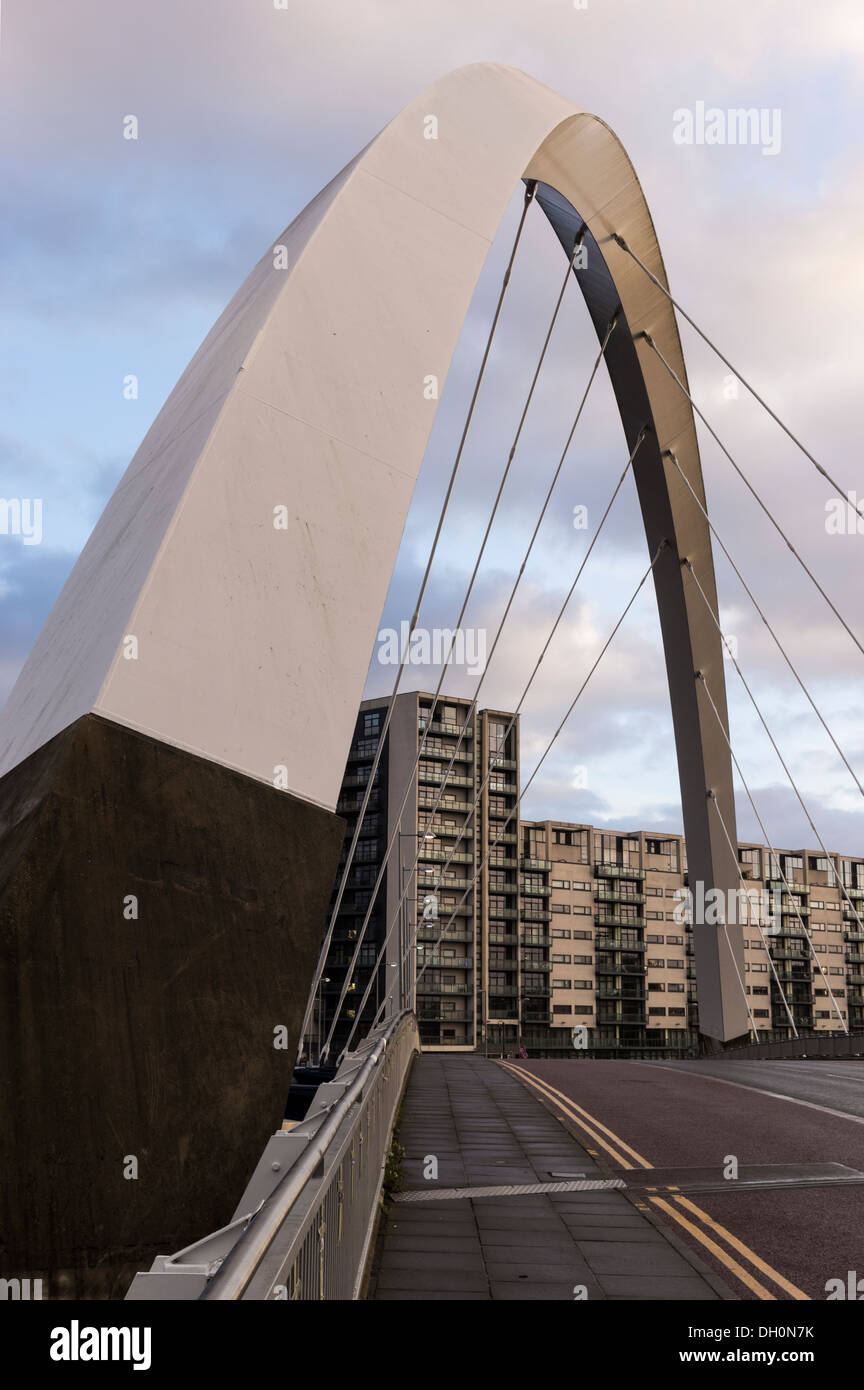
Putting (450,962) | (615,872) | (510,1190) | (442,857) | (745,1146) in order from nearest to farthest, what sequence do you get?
(510,1190) → (745,1146) → (450,962) → (442,857) → (615,872)

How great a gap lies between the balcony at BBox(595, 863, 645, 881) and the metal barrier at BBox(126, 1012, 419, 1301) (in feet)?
350

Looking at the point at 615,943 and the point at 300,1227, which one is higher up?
the point at 300,1227

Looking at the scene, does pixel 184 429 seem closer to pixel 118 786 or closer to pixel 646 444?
pixel 118 786

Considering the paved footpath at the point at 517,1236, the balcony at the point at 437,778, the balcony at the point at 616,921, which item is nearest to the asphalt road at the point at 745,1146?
the paved footpath at the point at 517,1236

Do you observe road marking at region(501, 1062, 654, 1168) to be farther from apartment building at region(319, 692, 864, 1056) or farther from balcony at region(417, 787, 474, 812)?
balcony at region(417, 787, 474, 812)

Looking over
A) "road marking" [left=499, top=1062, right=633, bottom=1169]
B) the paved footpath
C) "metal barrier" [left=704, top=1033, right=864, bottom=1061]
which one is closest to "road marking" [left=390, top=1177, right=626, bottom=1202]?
the paved footpath

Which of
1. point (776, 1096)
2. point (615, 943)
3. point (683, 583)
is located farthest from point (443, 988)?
point (776, 1096)

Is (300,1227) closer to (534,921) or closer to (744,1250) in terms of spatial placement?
(744,1250)

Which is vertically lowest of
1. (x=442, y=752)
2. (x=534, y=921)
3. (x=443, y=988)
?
(x=443, y=988)

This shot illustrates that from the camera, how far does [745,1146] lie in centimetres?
1172

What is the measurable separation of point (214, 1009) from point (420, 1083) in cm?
1522

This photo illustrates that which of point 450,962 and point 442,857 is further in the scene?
point 442,857

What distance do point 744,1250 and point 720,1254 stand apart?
18 centimetres
